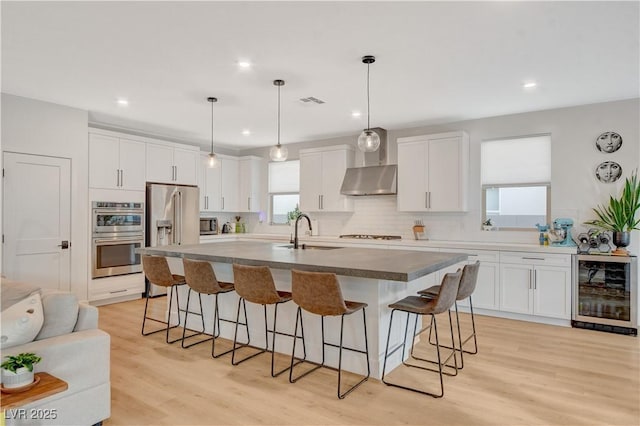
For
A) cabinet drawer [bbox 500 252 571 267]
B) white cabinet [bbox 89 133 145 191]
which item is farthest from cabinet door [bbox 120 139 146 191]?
cabinet drawer [bbox 500 252 571 267]

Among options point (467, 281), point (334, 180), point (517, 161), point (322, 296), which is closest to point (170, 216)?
point (334, 180)

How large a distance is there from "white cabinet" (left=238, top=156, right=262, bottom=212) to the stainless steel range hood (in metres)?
2.12

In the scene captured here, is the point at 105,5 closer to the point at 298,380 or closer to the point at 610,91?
the point at 298,380

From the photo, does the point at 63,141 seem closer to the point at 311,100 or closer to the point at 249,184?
the point at 311,100

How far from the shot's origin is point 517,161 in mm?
5402

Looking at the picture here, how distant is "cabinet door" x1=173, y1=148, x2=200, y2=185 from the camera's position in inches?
260

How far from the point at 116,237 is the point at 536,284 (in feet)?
18.4

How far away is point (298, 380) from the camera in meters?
3.09

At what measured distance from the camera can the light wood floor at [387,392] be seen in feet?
8.34

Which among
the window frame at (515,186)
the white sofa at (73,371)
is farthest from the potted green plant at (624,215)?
the white sofa at (73,371)

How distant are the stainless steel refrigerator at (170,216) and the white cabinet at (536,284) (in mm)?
4730

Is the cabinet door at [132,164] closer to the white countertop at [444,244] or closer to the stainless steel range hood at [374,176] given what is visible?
the white countertop at [444,244]

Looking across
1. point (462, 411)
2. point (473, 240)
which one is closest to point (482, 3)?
point (462, 411)

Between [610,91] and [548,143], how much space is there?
3.09 feet
